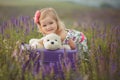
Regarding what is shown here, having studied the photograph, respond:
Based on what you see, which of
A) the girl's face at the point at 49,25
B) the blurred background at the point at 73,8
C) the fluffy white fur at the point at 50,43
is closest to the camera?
the fluffy white fur at the point at 50,43

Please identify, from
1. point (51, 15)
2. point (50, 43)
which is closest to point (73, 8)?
point (51, 15)

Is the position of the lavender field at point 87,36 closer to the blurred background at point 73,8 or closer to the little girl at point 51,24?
the blurred background at point 73,8

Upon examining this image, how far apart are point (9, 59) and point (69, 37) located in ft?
1.83

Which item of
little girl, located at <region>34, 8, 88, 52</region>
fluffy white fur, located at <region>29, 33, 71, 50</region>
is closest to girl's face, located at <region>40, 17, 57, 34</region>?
little girl, located at <region>34, 8, 88, 52</region>

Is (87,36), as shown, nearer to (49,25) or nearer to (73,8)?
(73,8)

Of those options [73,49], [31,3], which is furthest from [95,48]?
[31,3]

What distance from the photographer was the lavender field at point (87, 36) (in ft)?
7.25

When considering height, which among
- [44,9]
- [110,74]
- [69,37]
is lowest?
[110,74]

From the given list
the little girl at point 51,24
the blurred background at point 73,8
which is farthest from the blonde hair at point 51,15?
the blurred background at point 73,8

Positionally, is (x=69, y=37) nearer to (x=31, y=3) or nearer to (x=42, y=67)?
(x=31, y=3)

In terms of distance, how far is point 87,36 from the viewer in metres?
2.96

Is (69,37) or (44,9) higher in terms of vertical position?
(44,9)

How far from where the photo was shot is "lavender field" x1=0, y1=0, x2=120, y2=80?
2.21m

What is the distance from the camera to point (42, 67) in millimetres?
2199
